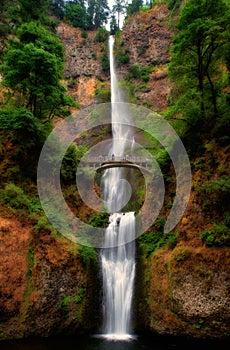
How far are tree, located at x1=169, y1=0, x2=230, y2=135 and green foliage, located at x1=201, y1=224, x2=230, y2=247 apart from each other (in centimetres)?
635

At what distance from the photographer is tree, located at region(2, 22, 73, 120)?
18688mm

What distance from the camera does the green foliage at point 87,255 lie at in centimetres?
1717

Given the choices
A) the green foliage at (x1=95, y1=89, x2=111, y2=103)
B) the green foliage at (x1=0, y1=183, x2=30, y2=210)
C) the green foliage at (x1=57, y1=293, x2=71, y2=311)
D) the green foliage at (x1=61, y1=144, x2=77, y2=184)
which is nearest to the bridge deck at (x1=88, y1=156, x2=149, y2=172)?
the green foliage at (x1=61, y1=144, x2=77, y2=184)

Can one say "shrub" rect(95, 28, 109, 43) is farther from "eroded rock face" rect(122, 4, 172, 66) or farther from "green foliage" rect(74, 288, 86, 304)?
"green foliage" rect(74, 288, 86, 304)

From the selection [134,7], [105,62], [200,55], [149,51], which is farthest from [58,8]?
[200,55]

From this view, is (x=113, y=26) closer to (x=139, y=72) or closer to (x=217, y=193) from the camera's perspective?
(x=139, y=72)

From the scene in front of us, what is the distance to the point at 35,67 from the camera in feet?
62.0

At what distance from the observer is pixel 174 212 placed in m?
17.5

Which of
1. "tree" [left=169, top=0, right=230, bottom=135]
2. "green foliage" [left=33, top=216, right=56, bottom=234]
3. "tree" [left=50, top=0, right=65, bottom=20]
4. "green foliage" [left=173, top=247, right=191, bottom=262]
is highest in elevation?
"tree" [left=50, top=0, right=65, bottom=20]

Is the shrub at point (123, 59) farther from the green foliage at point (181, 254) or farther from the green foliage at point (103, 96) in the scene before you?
the green foliage at point (181, 254)

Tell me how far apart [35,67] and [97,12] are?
5196cm

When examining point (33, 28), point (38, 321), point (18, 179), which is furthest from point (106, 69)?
point (38, 321)

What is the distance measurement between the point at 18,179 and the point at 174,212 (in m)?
9.48

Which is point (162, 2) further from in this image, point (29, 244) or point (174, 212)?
point (29, 244)
